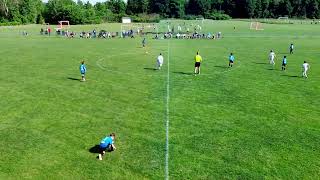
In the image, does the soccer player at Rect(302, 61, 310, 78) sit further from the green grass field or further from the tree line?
the tree line

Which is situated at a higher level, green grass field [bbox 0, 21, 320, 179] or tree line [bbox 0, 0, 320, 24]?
tree line [bbox 0, 0, 320, 24]

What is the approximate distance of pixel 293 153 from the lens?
18875 millimetres

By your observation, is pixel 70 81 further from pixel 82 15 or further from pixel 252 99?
pixel 82 15

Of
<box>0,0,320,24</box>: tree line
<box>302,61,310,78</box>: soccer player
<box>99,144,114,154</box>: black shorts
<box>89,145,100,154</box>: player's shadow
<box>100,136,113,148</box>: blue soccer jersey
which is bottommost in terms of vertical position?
<box>89,145,100,154</box>: player's shadow

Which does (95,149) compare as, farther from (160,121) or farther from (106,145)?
(160,121)

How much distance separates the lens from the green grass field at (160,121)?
17.3 metres

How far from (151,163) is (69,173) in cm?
358

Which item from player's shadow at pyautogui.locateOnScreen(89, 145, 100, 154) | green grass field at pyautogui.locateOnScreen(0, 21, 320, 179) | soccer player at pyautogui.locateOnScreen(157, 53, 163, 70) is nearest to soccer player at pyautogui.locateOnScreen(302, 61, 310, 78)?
green grass field at pyautogui.locateOnScreen(0, 21, 320, 179)

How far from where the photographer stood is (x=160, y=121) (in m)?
23.3

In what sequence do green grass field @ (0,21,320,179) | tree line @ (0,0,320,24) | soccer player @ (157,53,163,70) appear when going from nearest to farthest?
green grass field @ (0,21,320,179) → soccer player @ (157,53,163,70) → tree line @ (0,0,320,24)

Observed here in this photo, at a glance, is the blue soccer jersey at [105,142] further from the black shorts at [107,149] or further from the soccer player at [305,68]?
the soccer player at [305,68]

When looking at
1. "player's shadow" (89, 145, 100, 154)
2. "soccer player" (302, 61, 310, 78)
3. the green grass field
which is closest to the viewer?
the green grass field

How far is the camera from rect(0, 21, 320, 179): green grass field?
17.3 meters

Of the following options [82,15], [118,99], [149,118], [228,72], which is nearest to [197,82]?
[228,72]
